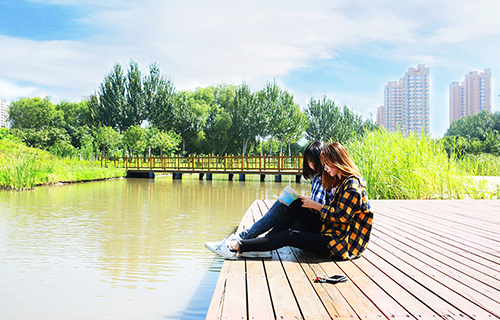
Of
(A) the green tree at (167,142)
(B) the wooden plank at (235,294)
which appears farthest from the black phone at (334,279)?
(A) the green tree at (167,142)

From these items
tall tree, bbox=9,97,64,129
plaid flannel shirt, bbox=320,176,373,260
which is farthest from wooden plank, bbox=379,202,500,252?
tall tree, bbox=9,97,64,129

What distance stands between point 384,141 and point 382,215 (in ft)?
10.5

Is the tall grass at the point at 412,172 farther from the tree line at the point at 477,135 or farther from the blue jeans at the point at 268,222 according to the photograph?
the blue jeans at the point at 268,222

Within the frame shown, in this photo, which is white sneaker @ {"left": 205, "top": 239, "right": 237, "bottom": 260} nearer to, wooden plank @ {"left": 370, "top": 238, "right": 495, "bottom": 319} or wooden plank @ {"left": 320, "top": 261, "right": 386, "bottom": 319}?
wooden plank @ {"left": 320, "top": 261, "right": 386, "bottom": 319}

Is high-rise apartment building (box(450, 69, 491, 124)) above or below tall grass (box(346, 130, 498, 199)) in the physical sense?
above

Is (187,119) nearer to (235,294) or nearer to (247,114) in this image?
(247,114)

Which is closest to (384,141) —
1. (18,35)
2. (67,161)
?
(67,161)

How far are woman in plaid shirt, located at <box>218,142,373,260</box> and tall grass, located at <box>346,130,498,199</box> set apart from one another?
15.8 feet

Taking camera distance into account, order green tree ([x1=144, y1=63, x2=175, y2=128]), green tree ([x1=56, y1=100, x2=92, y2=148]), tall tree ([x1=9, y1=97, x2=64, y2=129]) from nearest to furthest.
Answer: green tree ([x1=144, y1=63, x2=175, y2=128]) < green tree ([x1=56, y1=100, x2=92, y2=148]) < tall tree ([x1=9, y1=97, x2=64, y2=129])

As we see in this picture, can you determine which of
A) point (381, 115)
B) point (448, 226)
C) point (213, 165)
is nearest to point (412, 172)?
point (448, 226)

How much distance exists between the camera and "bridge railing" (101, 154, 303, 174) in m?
20.8

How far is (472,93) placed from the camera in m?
86.1

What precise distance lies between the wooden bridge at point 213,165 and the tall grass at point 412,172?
1244 cm

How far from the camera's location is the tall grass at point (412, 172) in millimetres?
7027
